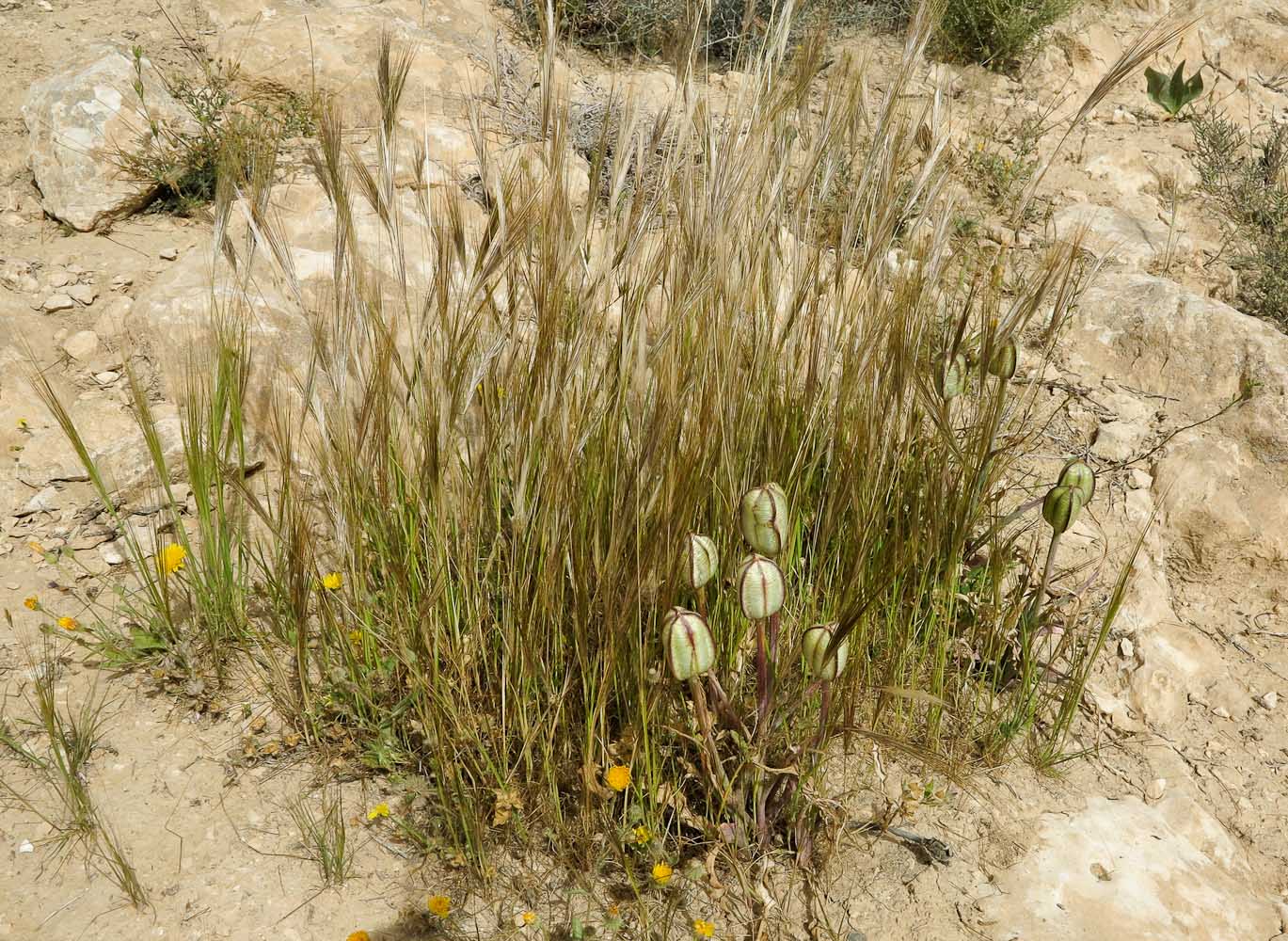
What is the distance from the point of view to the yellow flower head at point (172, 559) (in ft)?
6.23

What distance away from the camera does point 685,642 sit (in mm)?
1291

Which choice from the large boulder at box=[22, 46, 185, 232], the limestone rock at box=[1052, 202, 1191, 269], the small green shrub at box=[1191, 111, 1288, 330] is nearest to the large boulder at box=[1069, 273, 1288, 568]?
the limestone rock at box=[1052, 202, 1191, 269]

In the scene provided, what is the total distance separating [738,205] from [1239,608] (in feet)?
5.64

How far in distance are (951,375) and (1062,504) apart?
1.05 feet

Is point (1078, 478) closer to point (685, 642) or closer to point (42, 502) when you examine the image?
point (685, 642)

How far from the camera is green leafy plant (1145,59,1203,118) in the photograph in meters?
3.96

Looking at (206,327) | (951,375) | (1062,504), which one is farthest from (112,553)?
(1062,504)

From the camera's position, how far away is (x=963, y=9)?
165 inches

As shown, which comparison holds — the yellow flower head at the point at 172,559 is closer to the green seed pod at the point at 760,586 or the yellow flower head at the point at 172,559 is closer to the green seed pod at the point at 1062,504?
the green seed pod at the point at 760,586

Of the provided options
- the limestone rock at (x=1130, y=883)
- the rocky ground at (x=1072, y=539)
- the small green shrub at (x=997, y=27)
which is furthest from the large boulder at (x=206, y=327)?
the small green shrub at (x=997, y=27)

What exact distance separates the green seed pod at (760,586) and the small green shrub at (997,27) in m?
3.40

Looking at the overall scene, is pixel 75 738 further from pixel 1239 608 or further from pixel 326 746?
pixel 1239 608

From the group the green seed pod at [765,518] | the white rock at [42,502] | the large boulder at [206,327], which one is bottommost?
the white rock at [42,502]

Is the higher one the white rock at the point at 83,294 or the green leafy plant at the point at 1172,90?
the green leafy plant at the point at 1172,90
